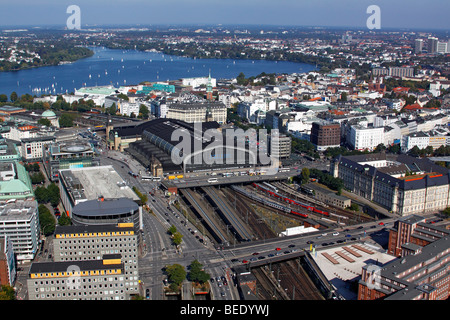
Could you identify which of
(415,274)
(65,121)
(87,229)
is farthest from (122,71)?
(415,274)

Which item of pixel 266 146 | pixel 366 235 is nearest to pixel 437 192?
pixel 366 235

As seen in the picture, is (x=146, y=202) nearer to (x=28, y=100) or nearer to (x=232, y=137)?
(x=232, y=137)

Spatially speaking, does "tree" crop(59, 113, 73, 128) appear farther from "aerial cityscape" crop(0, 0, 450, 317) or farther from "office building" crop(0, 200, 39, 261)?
"office building" crop(0, 200, 39, 261)

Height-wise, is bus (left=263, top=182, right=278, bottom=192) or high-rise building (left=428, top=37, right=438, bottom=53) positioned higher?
high-rise building (left=428, top=37, right=438, bottom=53)

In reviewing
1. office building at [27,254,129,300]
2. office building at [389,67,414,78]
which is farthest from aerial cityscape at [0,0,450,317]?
office building at [389,67,414,78]

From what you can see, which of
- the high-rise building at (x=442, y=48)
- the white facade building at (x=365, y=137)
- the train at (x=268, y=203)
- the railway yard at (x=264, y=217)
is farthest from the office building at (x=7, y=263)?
the high-rise building at (x=442, y=48)

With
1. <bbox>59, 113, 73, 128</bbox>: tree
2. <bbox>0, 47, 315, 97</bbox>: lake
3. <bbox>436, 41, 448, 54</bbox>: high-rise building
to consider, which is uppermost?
<bbox>436, 41, 448, 54</bbox>: high-rise building
